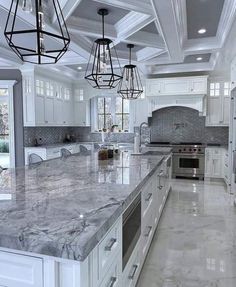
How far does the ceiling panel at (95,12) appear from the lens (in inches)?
129

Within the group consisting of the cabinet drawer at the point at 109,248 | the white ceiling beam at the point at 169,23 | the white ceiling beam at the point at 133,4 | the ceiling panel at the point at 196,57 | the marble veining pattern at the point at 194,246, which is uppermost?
the ceiling panel at the point at 196,57

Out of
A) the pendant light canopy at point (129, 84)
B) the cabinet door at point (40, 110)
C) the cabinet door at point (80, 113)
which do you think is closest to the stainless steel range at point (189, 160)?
the pendant light canopy at point (129, 84)

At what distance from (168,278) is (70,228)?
1.74 meters

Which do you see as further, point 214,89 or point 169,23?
point 214,89

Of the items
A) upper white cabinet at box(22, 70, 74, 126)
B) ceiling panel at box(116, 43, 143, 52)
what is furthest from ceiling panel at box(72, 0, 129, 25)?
upper white cabinet at box(22, 70, 74, 126)

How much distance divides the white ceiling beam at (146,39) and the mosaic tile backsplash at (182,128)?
295 centimetres

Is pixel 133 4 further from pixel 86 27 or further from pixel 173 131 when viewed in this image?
pixel 173 131

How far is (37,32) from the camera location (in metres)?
1.49

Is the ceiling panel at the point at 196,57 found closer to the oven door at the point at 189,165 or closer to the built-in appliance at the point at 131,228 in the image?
the oven door at the point at 189,165

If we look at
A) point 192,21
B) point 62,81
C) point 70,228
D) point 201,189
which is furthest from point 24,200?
point 62,81

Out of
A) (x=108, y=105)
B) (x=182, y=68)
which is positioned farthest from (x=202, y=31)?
(x=108, y=105)

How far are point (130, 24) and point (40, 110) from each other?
3.30 metres

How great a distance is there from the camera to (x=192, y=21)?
12.6 ft

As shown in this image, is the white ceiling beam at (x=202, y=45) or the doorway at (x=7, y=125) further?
the doorway at (x=7, y=125)
